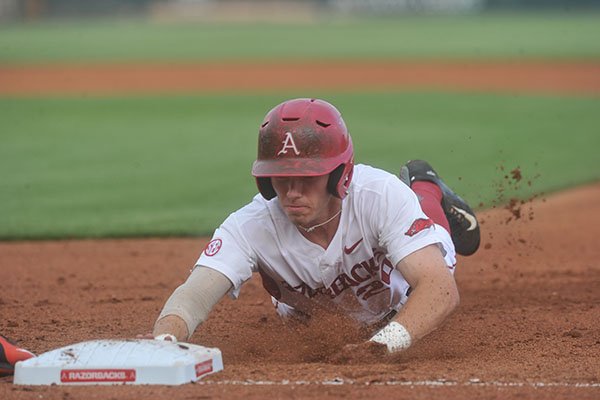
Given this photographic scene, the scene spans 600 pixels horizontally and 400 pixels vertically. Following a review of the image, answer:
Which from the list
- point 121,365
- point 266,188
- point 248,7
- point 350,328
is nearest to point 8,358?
point 121,365

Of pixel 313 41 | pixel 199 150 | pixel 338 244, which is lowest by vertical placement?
pixel 313 41

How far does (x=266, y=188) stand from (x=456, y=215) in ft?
5.77

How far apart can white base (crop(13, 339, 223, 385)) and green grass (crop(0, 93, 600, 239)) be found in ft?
15.1

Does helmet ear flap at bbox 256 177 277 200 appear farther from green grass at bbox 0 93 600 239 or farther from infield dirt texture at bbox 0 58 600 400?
green grass at bbox 0 93 600 239

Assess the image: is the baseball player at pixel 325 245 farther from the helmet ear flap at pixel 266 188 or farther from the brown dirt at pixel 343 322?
the brown dirt at pixel 343 322

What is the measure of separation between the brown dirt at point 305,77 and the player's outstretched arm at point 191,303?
1637 centimetres

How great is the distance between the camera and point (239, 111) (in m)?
18.1

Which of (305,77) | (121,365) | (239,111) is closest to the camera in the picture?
(121,365)

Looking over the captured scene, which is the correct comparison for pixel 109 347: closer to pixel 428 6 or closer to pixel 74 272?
pixel 74 272

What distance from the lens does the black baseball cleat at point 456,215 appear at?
19.4 ft

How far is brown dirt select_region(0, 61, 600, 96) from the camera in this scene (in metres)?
21.5

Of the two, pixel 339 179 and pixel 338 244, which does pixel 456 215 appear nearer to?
pixel 338 244

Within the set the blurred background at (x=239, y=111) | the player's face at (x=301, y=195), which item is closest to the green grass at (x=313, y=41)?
the blurred background at (x=239, y=111)

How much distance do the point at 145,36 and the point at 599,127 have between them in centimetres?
2811
